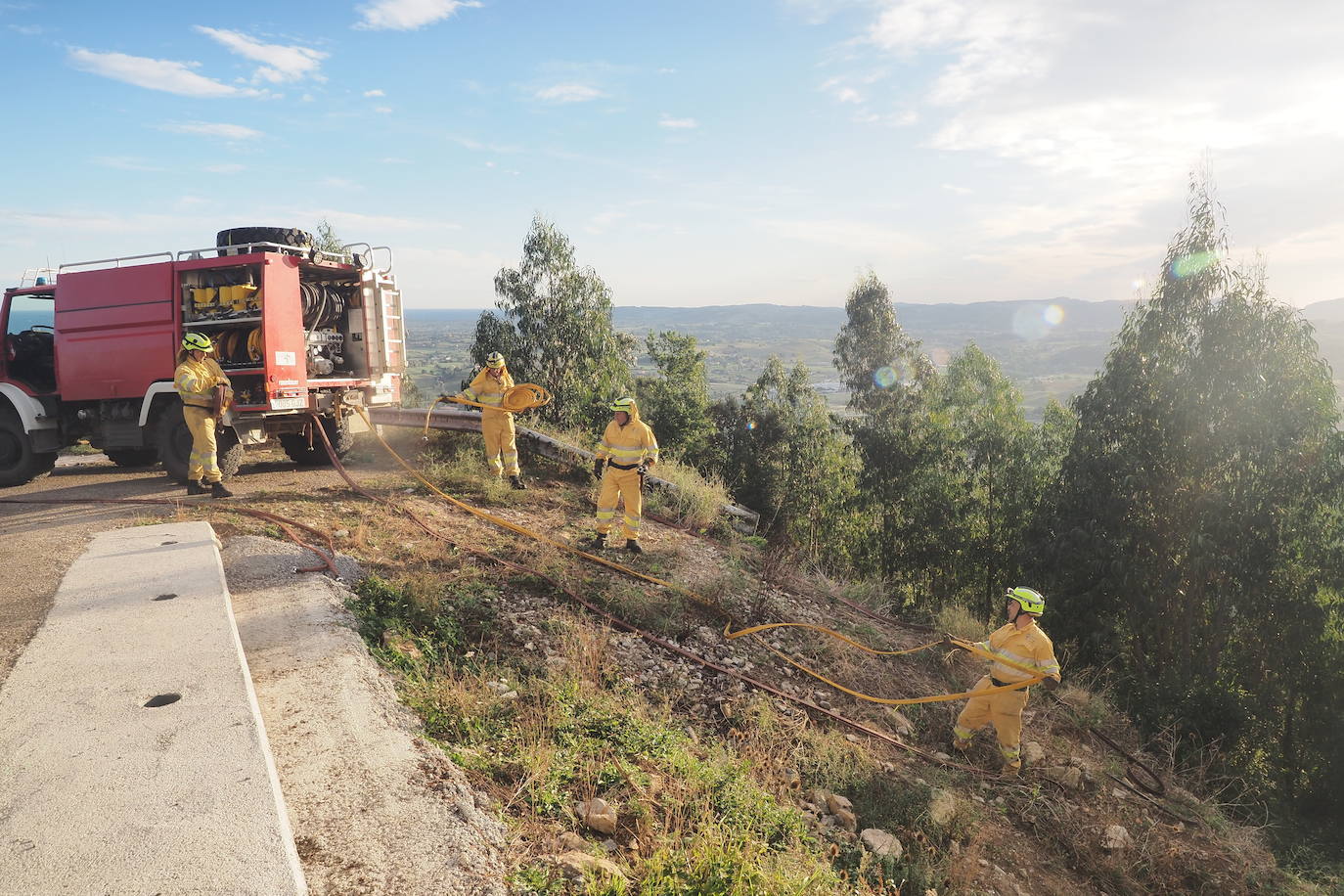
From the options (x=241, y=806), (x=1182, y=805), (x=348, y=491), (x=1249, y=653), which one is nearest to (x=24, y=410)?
(x=348, y=491)

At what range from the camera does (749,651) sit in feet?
22.9

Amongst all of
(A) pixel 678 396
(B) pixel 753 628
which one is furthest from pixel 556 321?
(B) pixel 753 628

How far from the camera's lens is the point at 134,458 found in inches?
442

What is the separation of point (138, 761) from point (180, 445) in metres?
7.22

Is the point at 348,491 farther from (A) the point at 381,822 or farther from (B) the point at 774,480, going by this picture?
(B) the point at 774,480

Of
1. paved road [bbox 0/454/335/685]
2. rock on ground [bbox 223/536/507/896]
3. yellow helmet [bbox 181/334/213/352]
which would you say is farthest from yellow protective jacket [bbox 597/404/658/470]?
yellow helmet [bbox 181/334/213/352]

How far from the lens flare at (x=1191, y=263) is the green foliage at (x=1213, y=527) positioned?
0.03m

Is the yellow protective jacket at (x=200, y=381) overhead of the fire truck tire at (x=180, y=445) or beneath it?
overhead

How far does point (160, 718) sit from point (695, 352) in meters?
32.6

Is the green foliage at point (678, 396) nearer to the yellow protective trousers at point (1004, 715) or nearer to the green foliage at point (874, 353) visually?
the green foliage at point (874, 353)

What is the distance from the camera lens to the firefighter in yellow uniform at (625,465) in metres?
8.29

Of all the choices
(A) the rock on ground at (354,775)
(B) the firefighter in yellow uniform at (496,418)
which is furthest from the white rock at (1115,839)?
(B) the firefighter in yellow uniform at (496,418)

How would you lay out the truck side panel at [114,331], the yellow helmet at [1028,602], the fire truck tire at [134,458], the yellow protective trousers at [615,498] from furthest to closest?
the fire truck tire at [134,458] < the truck side panel at [114,331] < the yellow protective trousers at [615,498] < the yellow helmet at [1028,602]

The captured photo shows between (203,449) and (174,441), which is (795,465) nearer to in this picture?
(174,441)
